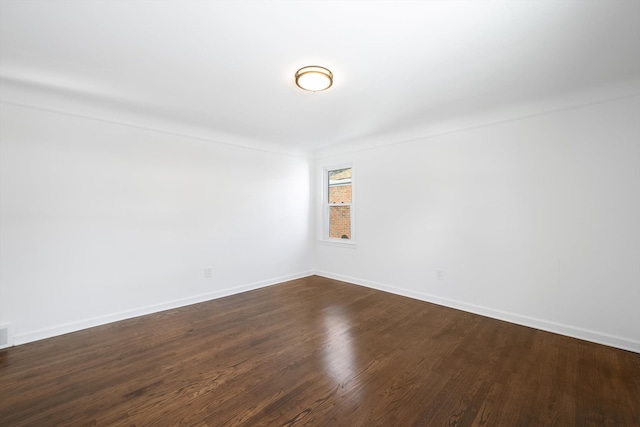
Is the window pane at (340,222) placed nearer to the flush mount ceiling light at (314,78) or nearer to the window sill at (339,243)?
the window sill at (339,243)

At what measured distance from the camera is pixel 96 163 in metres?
2.96

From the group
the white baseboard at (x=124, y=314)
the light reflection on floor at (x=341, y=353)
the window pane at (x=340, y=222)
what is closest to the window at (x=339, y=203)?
the window pane at (x=340, y=222)

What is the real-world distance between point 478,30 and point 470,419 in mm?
2480

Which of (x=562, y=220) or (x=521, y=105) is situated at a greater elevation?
(x=521, y=105)

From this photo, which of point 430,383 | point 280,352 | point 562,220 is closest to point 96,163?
point 280,352

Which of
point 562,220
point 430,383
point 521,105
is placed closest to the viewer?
point 430,383

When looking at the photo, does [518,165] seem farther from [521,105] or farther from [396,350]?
[396,350]

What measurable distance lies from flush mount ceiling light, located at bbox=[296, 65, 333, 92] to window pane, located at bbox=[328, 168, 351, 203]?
2.54 meters

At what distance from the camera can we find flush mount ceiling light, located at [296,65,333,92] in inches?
86.7

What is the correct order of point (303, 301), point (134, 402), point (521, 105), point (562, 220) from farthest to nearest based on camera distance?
1. point (303, 301)
2. point (521, 105)
3. point (562, 220)
4. point (134, 402)

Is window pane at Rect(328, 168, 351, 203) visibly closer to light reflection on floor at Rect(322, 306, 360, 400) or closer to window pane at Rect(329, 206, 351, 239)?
window pane at Rect(329, 206, 351, 239)

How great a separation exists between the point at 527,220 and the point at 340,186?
2.89 meters

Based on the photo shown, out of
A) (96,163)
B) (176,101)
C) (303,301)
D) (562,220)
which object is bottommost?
(303,301)

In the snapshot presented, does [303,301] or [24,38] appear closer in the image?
[24,38]
